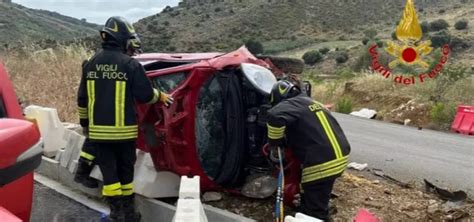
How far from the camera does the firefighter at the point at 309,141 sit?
490cm

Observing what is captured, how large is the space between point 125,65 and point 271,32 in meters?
50.9

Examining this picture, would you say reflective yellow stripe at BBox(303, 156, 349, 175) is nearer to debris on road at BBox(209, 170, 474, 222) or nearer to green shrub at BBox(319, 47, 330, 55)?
debris on road at BBox(209, 170, 474, 222)

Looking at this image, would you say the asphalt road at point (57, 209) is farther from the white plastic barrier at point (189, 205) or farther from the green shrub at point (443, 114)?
the green shrub at point (443, 114)

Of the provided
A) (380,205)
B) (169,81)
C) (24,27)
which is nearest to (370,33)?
(24,27)

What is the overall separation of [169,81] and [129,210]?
1.28 metres

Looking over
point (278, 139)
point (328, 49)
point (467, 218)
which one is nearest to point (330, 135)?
point (278, 139)

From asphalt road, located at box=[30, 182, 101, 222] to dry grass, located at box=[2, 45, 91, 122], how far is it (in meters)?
4.11

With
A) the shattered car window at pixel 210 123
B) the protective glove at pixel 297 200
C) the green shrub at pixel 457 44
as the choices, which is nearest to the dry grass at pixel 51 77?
the shattered car window at pixel 210 123

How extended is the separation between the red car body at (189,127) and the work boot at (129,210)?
43 centimetres

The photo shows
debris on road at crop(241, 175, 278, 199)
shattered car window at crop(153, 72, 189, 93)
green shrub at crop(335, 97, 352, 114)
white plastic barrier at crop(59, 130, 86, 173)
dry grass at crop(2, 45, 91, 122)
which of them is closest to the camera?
debris on road at crop(241, 175, 278, 199)

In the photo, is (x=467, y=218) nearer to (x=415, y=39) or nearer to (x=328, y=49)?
(x=415, y=39)

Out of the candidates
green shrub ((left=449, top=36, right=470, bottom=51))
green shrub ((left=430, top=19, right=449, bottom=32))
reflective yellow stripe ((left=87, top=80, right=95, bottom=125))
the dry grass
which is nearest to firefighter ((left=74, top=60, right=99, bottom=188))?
reflective yellow stripe ((left=87, top=80, right=95, bottom=125))

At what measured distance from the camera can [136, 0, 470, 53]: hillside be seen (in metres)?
52.4

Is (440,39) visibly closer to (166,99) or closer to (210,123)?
(210,123)
